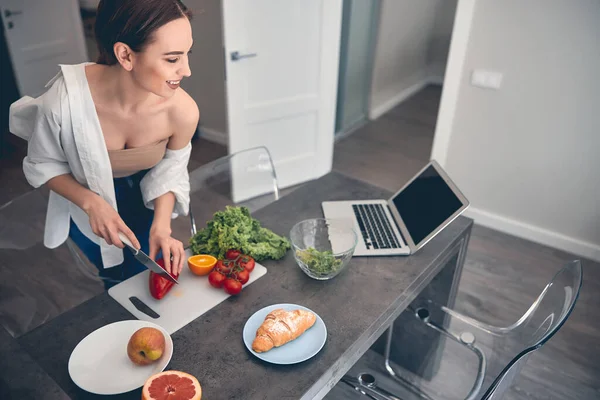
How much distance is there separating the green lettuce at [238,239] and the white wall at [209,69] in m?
2.27

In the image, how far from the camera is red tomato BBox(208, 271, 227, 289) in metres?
1.23

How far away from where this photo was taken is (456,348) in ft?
6.72

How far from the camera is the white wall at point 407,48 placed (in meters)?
4.51

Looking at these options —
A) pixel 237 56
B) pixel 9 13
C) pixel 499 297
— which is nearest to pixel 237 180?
pixel 237 56

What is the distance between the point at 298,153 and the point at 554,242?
1.66 metres

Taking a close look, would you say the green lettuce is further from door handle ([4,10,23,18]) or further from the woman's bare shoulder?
door handle ([4,10,23,18])

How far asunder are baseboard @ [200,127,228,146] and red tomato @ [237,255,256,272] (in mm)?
2765

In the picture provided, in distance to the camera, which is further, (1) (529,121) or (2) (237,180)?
(1) (529,121)

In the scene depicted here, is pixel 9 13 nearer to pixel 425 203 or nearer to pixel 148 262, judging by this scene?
pixel 148 262

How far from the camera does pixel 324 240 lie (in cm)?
145

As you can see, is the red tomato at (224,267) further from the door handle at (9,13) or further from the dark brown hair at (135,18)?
the door handle at (9,13)

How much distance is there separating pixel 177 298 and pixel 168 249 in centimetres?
15

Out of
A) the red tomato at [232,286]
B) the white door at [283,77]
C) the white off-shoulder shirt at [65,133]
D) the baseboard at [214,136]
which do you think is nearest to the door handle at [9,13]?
the baseboard at [214,136]

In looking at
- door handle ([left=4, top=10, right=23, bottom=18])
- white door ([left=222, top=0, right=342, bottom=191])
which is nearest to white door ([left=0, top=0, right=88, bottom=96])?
door handle ([left=4, top=10, right=23, bottom=18])
